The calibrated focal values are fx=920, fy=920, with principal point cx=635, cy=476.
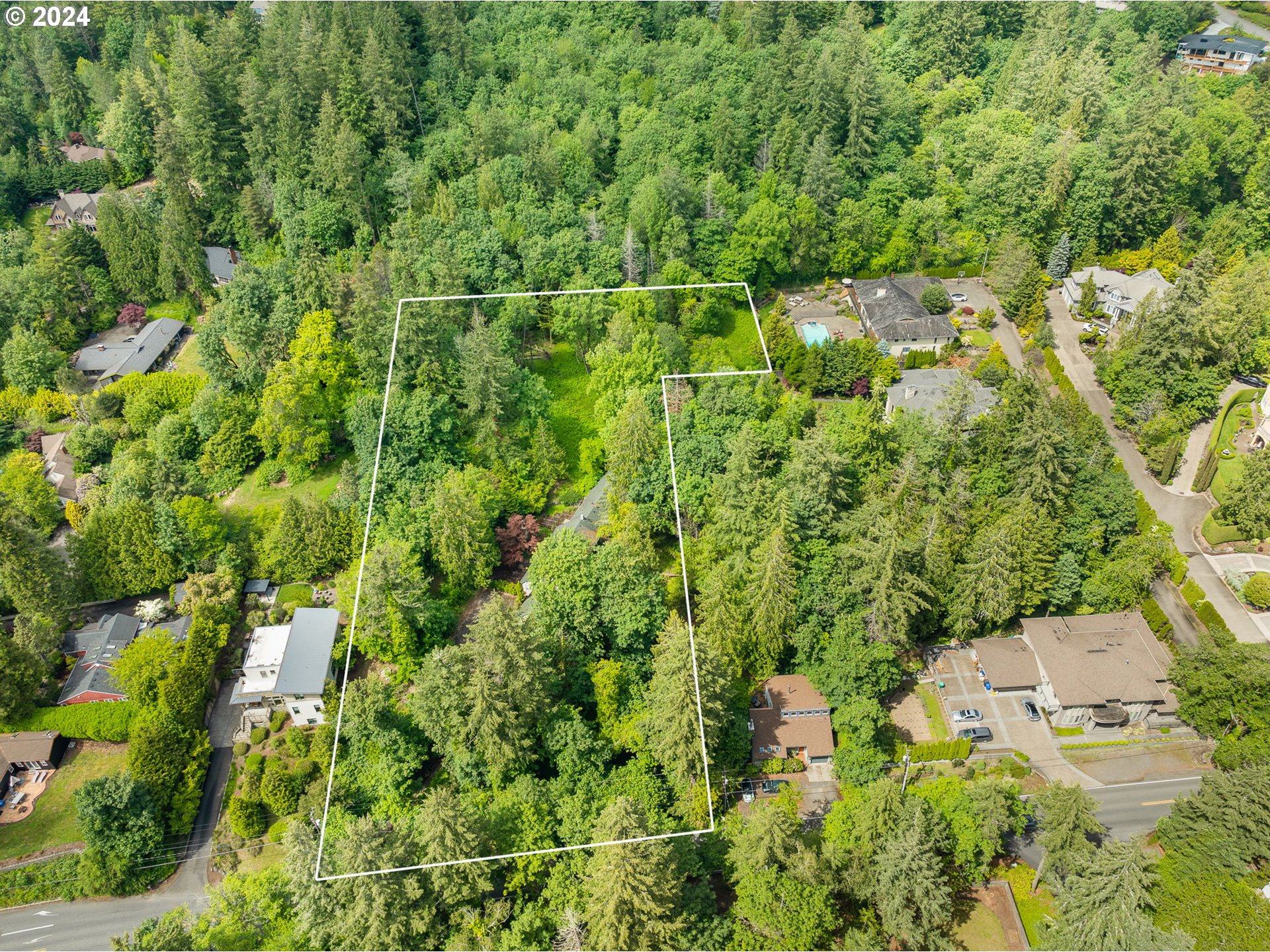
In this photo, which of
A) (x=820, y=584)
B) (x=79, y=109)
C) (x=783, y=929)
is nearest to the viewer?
(x=783, y=929)

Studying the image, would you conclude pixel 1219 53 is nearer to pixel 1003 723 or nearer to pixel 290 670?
pixel 1003 723

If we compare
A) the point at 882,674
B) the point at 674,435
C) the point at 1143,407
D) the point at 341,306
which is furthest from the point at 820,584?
the point at 341,306

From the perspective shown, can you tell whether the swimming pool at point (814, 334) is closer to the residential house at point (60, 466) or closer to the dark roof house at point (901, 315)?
the dark roof house at point (901, 315)

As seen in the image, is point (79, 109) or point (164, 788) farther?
point (79, 109)

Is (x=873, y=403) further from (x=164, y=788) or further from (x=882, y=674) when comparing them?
(x=164, y=788)

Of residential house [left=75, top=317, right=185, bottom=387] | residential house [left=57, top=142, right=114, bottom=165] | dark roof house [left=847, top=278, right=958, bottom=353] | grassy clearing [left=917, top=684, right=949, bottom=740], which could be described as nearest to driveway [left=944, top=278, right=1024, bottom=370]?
dark roof house [left=847, top=278, right=958, bottom=353]

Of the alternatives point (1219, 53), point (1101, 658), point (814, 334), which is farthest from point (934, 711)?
point (1219, 53)
